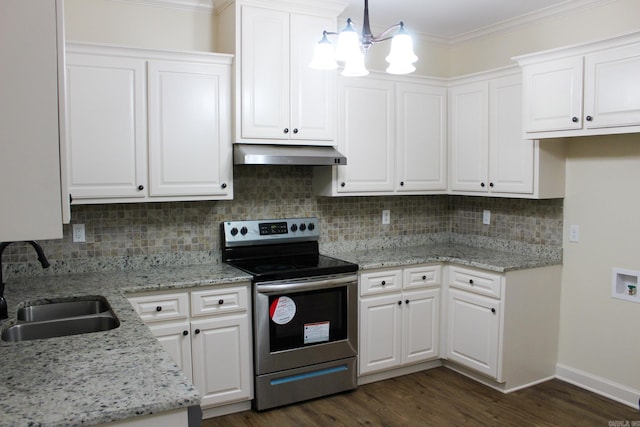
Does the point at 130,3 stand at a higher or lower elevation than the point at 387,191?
higher

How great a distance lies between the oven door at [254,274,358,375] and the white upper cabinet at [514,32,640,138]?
1.59 metres

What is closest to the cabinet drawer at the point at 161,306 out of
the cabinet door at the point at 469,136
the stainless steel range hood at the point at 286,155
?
the stainless steel range hood at the point at 286,155

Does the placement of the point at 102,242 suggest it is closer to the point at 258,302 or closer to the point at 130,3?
the point at 258,302

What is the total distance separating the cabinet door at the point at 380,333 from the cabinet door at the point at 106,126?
167 centimetres

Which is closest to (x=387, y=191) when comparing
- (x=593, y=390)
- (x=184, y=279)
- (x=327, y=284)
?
(x=327, y=284)

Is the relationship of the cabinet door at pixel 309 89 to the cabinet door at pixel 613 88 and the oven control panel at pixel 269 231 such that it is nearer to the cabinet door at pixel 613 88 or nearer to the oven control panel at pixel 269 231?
the oven control panel at pixel 269 231

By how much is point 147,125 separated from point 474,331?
2536mm

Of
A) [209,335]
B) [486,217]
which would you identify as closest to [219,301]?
[209,335]

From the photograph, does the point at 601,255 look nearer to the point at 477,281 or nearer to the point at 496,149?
the point at 477,281

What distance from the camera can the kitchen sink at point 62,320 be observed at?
2.08 m

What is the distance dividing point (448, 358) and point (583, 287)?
1062 mm

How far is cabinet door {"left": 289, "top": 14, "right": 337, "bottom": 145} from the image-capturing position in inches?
132

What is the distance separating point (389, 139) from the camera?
3828 mm

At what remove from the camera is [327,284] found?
3.30 meters
